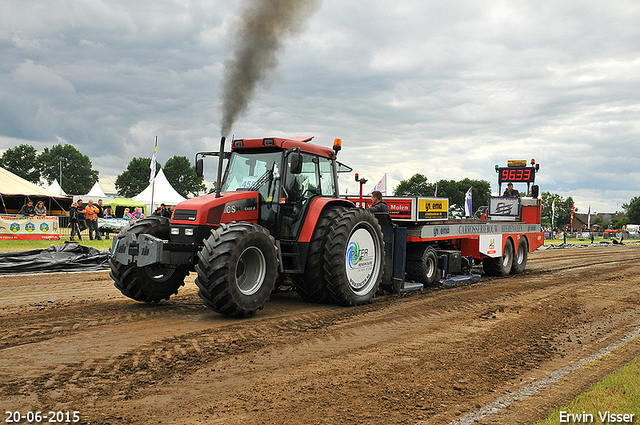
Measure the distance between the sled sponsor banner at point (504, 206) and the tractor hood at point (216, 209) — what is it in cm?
1043

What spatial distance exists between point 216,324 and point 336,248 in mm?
2103

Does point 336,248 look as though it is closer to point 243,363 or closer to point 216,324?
point 216,324

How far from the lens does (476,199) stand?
87.8m

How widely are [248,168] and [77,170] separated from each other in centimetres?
10467

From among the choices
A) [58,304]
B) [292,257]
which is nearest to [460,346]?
[292,257]

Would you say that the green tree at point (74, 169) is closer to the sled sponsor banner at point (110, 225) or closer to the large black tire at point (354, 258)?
the sled sponsor banner at point (110, 225)

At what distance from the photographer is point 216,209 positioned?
273 inches

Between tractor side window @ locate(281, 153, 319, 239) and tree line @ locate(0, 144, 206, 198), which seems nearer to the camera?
tractor side window @ locate(281, 153, 319, 239)

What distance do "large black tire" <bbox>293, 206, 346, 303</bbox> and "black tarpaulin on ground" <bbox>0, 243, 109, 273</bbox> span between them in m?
7.26

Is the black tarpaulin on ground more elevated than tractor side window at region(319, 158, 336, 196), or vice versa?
tractor side window at region(319, 158, 336, 196)

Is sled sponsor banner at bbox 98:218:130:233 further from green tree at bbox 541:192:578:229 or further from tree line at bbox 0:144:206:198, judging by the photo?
green tree at bbox 541:192:578:229

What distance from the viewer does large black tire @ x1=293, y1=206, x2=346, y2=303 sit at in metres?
7.47

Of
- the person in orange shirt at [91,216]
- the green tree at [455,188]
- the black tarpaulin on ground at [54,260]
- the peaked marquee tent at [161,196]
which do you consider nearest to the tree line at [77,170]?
the green tree at [455,188]

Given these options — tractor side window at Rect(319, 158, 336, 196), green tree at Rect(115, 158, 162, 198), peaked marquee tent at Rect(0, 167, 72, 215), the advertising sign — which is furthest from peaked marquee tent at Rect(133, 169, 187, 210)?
green tree at Rect(115, 158, 162, 198)
